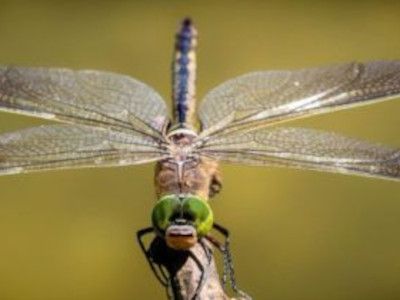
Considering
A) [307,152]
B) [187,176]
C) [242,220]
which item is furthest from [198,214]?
[242,220]

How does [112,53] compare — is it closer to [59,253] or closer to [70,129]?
[59,253]

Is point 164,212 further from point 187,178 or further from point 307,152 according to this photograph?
point 307,152

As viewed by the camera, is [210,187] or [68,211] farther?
[68,211]

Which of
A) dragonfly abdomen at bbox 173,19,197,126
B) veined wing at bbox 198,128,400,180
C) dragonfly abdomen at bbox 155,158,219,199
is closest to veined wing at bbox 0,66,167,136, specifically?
dragonfly abdomen at bbox 173,19,197,126

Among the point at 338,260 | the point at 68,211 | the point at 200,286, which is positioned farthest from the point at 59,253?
the point at 200,286

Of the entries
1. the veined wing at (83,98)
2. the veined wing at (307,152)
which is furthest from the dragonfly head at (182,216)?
the veined wing at (83,98)

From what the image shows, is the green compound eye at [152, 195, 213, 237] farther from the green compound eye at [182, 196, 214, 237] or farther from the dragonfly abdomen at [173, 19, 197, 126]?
the dragonfly abdomen at [173, 19, 197, 126]
